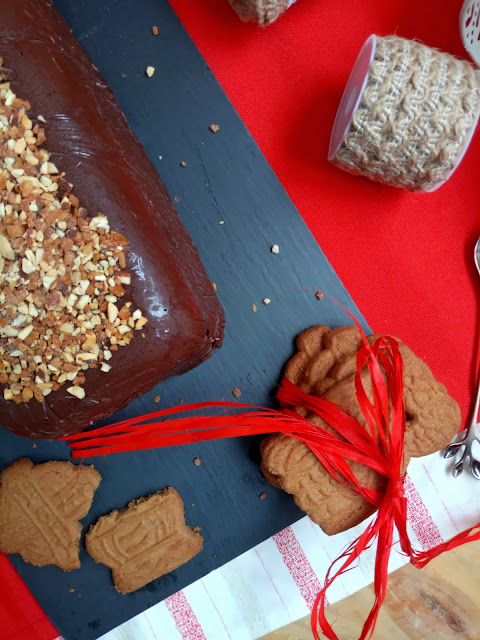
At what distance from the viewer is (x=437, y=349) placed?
1.49 meters

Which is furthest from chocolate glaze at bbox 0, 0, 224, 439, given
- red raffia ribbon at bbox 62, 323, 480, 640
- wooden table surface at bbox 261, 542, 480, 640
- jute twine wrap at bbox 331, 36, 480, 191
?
wooden table surface at bbox 261, 542, 480, 640

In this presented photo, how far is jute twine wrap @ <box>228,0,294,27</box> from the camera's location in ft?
4.03

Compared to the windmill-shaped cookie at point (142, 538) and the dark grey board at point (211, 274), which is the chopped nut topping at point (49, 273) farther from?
the windmill-shaped cookie at point (142, 538)

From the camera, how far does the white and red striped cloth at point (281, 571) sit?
1.49m

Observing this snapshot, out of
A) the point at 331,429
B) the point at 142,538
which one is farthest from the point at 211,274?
the point at 142,538

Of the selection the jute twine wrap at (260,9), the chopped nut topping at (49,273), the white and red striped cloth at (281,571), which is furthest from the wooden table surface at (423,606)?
the jute twine wrap at (260,9)

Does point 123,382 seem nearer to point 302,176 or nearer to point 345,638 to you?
point 302,176

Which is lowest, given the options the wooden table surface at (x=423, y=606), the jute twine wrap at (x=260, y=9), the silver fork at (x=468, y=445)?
the wooden table surface at (x=423, y=606)

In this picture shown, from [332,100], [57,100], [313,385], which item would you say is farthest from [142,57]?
[313,385]

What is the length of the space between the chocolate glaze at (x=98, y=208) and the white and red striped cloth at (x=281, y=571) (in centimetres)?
66

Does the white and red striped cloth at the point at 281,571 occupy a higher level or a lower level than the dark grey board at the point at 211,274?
lower

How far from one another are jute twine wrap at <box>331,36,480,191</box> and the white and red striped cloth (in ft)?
2.87

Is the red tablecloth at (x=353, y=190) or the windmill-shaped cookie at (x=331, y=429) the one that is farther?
the red tablecloth at (x=353, y=190)

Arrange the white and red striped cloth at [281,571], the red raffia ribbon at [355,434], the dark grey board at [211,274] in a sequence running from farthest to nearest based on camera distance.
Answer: the white and red striped cloth at [281,571] < the dark grey board at [211,274] < the red raffia ribbon at [355,434]
